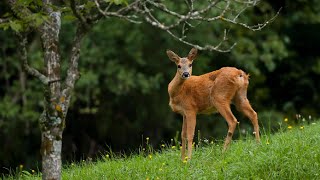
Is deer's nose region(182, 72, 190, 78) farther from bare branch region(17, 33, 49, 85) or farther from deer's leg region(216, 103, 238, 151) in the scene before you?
bare branch region(17, 33, 49, 85)

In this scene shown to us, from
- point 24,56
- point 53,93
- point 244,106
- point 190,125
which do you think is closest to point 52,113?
point 53,93

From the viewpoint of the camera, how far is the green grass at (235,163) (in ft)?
26.2

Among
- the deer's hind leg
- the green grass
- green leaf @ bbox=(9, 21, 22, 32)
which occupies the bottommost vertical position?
the green grass

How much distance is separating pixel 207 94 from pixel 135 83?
28.8 feet

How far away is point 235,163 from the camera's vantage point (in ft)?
27.4

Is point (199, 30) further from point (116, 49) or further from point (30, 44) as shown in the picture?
point (30, 44)

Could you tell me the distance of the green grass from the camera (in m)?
8.00

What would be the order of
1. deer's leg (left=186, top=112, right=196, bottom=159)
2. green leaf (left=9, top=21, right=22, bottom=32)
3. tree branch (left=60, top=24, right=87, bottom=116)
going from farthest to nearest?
deer's leg (left=186, top=112, right=196, bottom=159) < tree branch (left=60, top=24, right=87, bottom=116) < green leaf (left=9, top=21, right=22, bottom=32)

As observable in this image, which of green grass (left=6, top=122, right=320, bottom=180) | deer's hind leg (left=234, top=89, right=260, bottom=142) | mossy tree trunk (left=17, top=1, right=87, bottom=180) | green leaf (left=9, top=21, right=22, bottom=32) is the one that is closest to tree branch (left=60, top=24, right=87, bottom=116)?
mossy tree trunk (left=17, top=1, right=87, bottom=180)

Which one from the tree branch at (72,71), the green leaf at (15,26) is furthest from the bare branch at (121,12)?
the green leaf at (15,26)

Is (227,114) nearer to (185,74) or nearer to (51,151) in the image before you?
(185,74)

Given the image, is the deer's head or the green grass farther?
the deer's head

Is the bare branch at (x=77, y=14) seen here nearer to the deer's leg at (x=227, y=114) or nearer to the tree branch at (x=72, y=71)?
the tree branch at (x=72, y=71)

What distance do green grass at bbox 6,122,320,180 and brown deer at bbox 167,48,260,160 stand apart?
10.7 inches
